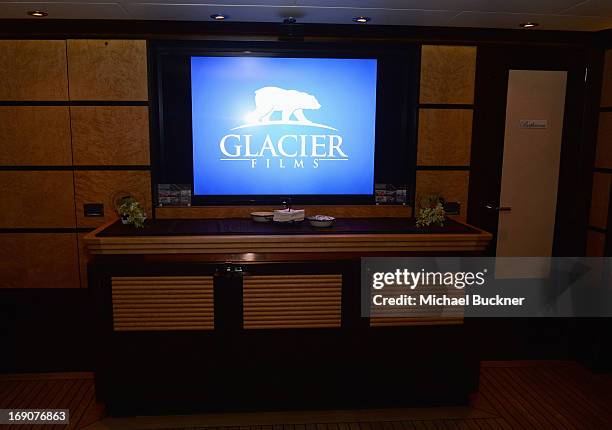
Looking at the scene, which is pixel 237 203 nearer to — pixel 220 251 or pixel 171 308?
pixel 220 251

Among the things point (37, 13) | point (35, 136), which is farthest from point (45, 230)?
point (37, 13)

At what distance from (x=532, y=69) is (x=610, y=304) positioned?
186 cm

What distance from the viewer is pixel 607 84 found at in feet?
12.8

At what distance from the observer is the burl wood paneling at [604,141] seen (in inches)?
153

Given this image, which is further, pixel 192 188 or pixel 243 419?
pixel 192 188

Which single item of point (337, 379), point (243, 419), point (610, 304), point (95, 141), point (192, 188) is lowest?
point (243, 419)

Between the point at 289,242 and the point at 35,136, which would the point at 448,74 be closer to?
the point at 289,242

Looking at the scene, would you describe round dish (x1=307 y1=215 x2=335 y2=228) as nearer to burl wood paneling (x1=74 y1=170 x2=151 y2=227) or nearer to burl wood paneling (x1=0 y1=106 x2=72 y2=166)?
burl wood paneling (x1=74 y1=170 x2=151 y2=227)

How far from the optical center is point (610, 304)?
3799mm

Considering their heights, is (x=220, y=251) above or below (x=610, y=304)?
above

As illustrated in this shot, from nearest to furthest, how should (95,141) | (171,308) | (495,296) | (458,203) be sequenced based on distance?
(171,308) < (95,141) < (458,203) < (495,296)

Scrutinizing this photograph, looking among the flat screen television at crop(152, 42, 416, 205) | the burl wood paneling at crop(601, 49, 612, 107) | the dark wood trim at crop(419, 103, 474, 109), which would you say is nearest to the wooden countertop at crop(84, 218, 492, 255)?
the flat screen television at crop(152, 42, 416, 205)

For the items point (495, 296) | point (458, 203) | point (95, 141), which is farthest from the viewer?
point (495, 296)

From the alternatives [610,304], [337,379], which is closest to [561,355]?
[610,304]
